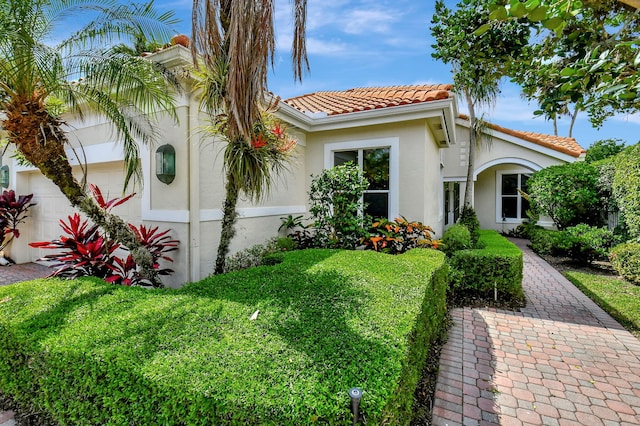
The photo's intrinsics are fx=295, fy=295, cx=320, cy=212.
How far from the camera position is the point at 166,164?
236 inches

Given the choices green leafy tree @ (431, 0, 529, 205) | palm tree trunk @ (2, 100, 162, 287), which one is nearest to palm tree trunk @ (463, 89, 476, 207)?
green leafy tree @ (431, 0, 529, 205)

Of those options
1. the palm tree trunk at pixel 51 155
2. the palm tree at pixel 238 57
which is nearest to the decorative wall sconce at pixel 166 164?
the palm tree trunk at pixel 51 155

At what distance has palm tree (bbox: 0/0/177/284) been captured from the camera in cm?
411

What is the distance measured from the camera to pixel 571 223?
11672 mm

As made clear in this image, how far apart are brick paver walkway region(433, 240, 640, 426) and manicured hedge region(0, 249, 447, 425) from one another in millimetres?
804

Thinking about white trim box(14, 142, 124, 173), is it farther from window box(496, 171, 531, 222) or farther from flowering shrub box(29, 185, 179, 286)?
window box(496, 171, 531, 222)

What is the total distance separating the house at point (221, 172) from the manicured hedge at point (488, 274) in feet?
5.31

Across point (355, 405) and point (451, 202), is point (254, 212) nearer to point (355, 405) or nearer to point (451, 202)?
point (355, 405)

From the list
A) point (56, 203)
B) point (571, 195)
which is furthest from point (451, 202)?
point (56, 203)

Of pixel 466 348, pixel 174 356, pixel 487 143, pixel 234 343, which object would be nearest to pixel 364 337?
pixel 234 343

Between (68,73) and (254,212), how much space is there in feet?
13.9

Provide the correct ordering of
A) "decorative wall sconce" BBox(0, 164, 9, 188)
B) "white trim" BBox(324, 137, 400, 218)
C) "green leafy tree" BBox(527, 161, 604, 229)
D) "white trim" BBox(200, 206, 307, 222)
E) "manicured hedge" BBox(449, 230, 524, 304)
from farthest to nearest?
"green leafy tree" BBox(527, 161, 604, 229)
"decorative wall sconce" BBox(0, 164, 9, 188)
"white trim" BBox(324, 137, 400, 218)
"manicured hedge" BBox(449, 230, 524, 304)
"white trim" BBox(200, 206, 307, 222)

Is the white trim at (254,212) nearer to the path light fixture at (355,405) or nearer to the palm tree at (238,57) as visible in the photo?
the palm tree at (238,57)

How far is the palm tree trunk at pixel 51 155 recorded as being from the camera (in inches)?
173
